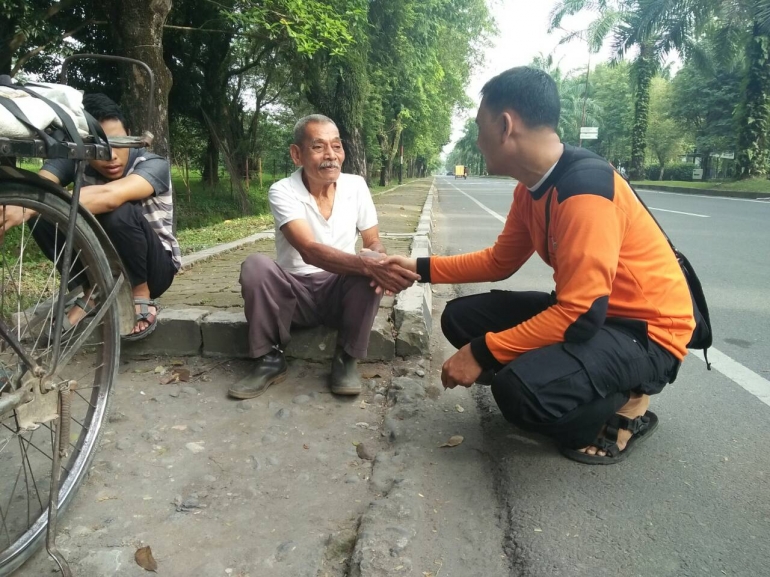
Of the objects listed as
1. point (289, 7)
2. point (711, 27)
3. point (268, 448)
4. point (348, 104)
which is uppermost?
point (711, 27)

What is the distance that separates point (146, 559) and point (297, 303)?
149 cm

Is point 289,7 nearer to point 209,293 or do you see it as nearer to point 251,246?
point 251,246

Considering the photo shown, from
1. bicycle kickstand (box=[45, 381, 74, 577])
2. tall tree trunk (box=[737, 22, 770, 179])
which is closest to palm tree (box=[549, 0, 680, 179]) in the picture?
tall tree trunk (box=[737, 22, 770, 179])

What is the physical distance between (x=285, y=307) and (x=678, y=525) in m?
1.92

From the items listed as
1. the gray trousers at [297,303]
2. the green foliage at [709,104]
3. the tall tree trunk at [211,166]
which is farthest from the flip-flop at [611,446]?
the green foliage at [709,104]

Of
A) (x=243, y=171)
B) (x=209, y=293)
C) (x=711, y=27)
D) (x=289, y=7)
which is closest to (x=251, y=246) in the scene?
(x=209, y=293)

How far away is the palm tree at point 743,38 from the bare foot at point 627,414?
23.4 meters

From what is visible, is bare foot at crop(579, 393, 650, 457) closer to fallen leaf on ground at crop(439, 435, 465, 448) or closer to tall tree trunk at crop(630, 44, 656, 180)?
fallen leaf on ground at crop(439, 435, 465, 448)

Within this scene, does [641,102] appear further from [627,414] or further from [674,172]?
[627,414]

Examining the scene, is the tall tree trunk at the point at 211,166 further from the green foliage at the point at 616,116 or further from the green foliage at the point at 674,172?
the green foliage at the point at 616,116

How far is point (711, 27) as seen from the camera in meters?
24.5

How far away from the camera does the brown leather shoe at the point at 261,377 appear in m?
2.86

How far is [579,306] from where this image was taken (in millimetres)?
2012

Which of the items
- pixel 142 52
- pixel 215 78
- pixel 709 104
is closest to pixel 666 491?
pixel 142 52
